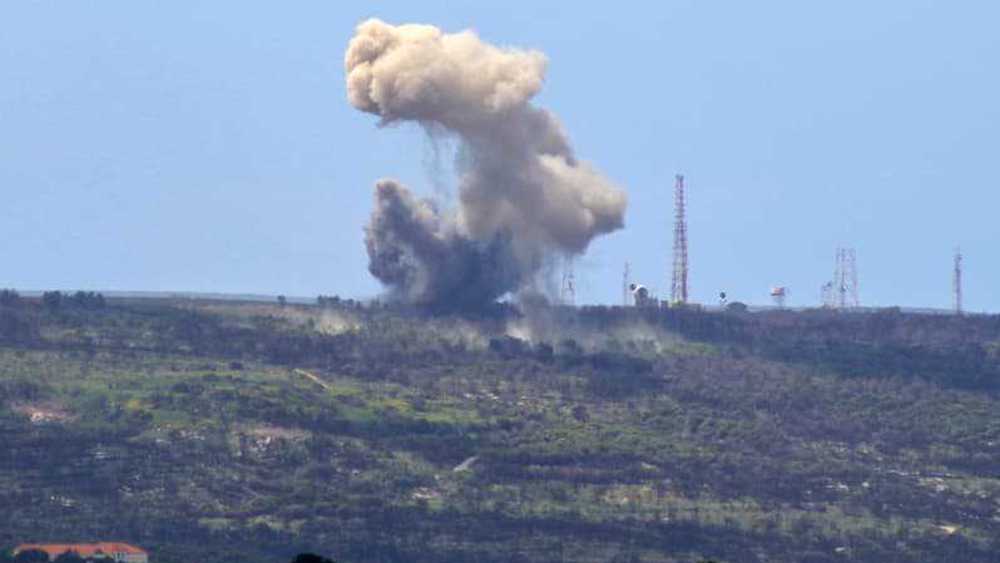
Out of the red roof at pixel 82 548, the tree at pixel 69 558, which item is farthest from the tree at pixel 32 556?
the red roof at pixel 82 548

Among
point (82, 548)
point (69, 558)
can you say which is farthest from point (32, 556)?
point (82, 548)

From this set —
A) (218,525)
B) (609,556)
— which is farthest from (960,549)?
(218,525)

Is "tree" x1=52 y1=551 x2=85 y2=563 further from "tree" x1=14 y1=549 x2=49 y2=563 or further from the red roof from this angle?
"tree" x1=14 y1=549 x2=49 y2=563

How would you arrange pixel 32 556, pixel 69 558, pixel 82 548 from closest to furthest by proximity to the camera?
pixel 32 556, pixel 69 558, pixel 82 548

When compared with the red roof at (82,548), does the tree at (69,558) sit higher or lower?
lower

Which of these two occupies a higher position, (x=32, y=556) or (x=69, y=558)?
(x=32, y=556)

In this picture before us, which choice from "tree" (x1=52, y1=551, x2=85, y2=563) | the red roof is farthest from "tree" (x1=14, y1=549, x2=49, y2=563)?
the red roof

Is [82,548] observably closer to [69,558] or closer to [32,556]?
[69,558]

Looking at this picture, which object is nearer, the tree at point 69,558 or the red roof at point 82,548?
the tree at point 69,558

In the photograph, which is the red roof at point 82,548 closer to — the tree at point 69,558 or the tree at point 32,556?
the tree at point 69,558
